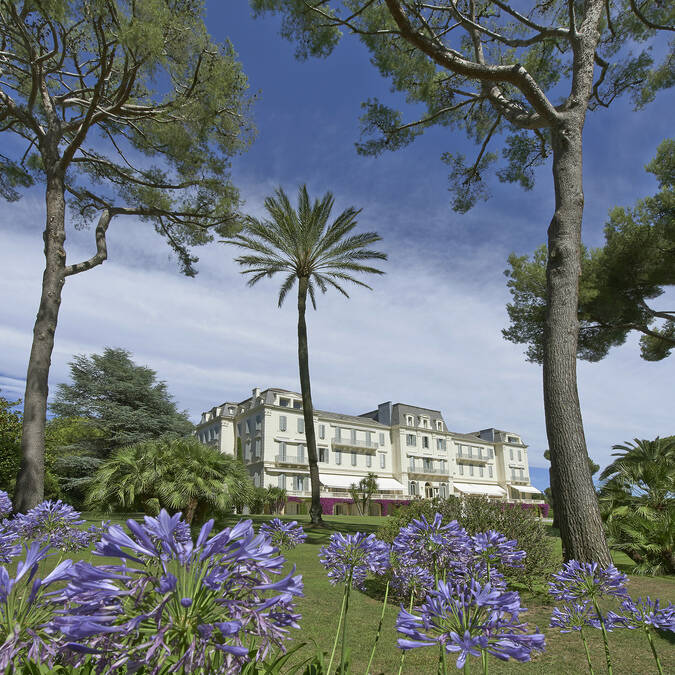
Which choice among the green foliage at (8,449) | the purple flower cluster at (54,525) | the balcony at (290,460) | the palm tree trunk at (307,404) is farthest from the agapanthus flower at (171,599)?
the balcony at (290,460)

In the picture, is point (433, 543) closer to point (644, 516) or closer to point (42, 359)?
point (42, 359)

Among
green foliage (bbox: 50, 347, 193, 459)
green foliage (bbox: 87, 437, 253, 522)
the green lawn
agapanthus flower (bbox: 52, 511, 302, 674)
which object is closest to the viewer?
agapanthus flower (bbox: 52, 511, 302, 674)

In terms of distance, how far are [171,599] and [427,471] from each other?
55478 millimetres

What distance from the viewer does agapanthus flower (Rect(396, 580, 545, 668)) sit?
112cm

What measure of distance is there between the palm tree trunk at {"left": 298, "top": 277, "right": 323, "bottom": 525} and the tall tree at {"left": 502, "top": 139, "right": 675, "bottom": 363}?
913 cm

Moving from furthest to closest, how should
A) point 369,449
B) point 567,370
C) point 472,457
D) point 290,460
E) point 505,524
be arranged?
point 472,457
point 369,449
point 290,460
point 505,524
point 567,370

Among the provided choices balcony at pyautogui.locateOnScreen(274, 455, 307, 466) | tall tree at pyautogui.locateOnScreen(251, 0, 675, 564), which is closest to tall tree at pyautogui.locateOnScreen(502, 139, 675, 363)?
tall tree at pyautogui.locateOnScreen(251, 0, 675, 564)

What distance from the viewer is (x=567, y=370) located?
7.63m

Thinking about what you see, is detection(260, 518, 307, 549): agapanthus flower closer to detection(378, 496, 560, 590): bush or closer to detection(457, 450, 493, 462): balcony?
detection(378, 496, 560, 590): bush

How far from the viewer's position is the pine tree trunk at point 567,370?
22.4 feet

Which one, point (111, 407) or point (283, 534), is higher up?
point (111, 407)

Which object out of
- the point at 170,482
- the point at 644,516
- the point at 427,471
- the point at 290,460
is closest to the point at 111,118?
the point at 170,482

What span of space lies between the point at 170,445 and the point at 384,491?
36.7 meters

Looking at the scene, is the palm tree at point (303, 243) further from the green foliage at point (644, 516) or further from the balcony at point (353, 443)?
the balcony at point (353, 443)
